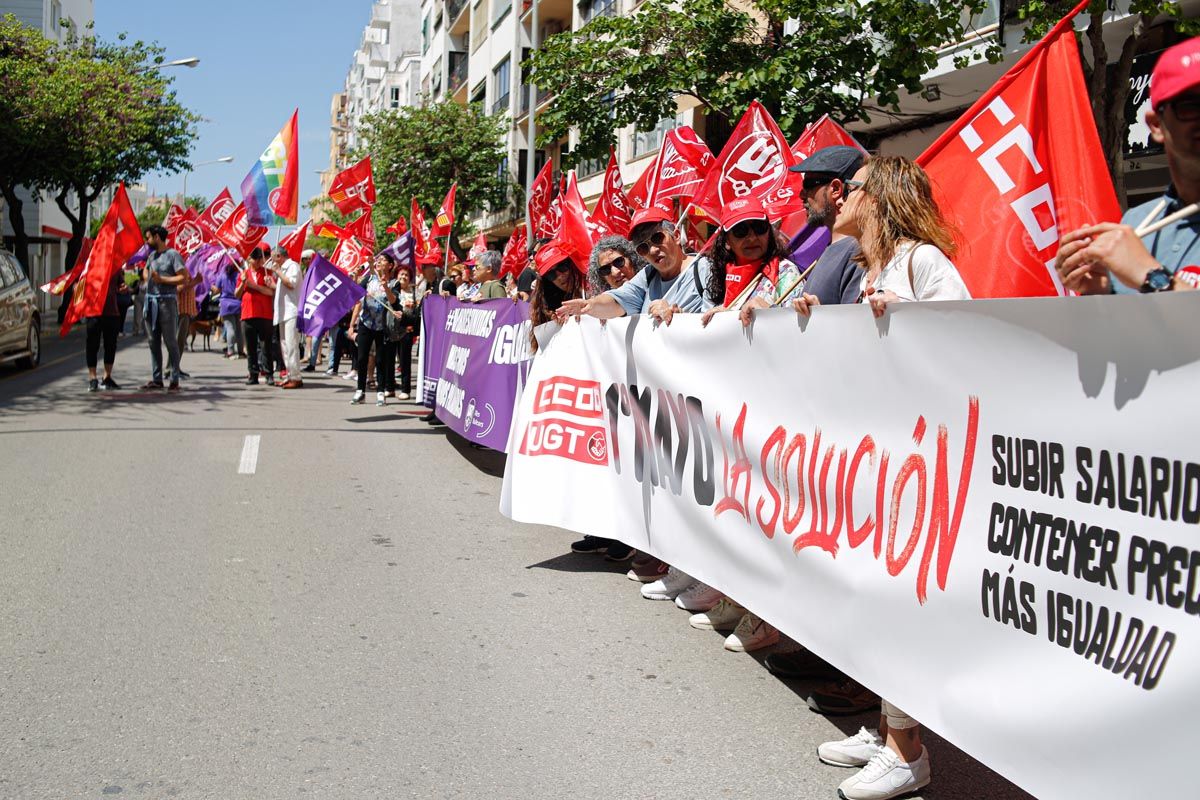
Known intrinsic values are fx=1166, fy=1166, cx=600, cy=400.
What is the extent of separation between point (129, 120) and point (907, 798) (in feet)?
123

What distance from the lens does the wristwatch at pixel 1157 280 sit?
2.60 m

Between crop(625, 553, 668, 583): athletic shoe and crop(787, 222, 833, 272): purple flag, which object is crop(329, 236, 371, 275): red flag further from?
crop(787, 222, 833, 272): purple flag

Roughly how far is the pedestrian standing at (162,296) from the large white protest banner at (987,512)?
1092 cm

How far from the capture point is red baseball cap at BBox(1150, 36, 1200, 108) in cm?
274

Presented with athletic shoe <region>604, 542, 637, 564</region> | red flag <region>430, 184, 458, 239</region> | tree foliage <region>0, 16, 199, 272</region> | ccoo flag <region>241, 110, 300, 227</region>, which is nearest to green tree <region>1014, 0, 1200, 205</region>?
athletic shoe <region>604, 542, 637, 564</region>

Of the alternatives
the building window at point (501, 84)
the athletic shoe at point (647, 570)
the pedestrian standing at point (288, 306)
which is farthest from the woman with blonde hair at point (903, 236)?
the building window at point (501, 84)

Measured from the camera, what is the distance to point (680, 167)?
9.84 m

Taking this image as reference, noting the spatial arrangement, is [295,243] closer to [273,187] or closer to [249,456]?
[273,187]

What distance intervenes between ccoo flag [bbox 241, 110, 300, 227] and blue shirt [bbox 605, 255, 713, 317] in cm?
1030

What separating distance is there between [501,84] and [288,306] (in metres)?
30.5

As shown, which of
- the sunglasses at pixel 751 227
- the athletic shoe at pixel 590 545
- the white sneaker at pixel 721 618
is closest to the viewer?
the white sneaker at pixel 721 618

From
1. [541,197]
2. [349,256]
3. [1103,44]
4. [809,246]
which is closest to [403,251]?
[541,197]

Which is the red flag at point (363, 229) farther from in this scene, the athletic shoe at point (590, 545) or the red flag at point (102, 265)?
the athletic shoe at point (590, 545)

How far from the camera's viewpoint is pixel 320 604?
529cm
